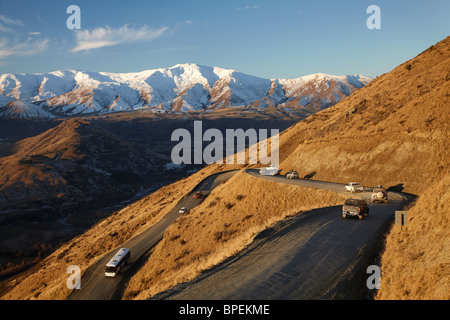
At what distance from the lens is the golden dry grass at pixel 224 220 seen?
2708 centimetres

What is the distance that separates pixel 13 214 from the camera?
90.4 m

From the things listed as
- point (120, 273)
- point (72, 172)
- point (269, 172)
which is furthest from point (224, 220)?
point (72, 172)

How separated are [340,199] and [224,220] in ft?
42.7

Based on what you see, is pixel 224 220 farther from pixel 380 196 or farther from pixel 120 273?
pixel 380 196

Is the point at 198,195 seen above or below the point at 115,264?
above

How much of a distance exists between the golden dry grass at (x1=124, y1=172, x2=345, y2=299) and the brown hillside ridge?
0.12 meters

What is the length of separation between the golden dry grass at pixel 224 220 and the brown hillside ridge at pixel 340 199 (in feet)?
0.40

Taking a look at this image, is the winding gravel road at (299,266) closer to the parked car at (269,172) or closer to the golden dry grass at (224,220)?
the golden dry grass at (224,220)

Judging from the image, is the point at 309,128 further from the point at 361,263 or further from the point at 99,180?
the point at 99,180

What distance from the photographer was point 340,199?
2969cm

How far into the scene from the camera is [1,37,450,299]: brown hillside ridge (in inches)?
556

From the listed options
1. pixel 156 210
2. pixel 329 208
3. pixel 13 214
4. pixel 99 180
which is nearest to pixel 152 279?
pixel 329 208

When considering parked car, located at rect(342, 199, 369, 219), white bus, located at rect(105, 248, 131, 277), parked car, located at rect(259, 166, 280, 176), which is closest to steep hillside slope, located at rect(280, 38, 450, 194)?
parked car, located at rect(259, 166, 280, 176)

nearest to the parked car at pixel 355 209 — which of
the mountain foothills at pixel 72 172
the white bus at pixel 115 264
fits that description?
the white bus at pixel 115 264
